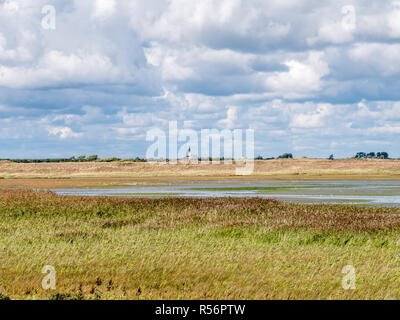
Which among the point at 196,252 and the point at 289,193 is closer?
the point at 196,252

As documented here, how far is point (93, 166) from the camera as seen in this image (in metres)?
158

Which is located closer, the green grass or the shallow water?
the green grass

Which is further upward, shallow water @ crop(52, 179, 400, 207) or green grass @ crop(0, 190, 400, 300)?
green grass @ crop(0, 190, 400, 300)

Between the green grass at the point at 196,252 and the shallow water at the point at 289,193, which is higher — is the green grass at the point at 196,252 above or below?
above

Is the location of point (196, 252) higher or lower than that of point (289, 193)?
higher

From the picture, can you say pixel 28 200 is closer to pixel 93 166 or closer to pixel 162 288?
pixel 162 288

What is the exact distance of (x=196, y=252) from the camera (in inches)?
780

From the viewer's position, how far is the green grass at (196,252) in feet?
47.4

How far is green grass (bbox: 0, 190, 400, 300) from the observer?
1446cm
